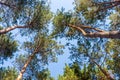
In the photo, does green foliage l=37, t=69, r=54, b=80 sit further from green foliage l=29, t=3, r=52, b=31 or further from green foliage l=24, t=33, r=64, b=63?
green foliage l=29, t=3, r=52, b=31

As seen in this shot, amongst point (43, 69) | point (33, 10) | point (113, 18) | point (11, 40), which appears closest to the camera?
point (33, 10)

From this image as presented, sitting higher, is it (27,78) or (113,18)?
(113,18)

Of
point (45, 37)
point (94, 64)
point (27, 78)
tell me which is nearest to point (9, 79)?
point (27, 78)

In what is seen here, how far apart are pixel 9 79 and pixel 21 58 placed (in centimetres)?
326

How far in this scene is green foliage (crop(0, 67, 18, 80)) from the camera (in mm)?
20766

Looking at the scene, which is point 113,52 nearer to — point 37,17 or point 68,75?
point 68,75

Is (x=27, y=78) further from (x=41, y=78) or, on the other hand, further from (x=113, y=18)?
(x=113, y=18)

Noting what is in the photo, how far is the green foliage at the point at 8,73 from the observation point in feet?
68.1

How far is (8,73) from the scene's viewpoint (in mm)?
21484

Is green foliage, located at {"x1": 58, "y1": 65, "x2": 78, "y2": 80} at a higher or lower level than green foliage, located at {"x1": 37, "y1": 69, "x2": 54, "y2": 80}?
lower

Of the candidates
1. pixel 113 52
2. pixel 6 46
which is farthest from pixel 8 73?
pixel 113 52

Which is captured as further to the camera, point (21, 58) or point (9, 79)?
point (21, 58)

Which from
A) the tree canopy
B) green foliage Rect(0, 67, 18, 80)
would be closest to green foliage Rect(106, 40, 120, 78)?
the tree canopy

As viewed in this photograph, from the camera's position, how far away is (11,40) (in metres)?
21.8
